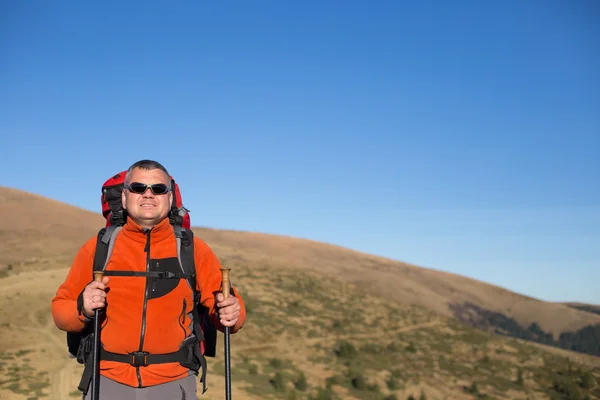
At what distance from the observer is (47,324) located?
19969 mm

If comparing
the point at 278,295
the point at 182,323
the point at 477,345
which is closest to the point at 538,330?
the point at 477,345

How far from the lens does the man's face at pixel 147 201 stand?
4012 mm

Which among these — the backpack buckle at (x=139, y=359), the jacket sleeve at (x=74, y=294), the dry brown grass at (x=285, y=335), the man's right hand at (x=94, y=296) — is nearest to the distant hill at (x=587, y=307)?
the dry brown grass at (x=285, y=335)

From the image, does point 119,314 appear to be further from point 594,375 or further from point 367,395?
point 594,375

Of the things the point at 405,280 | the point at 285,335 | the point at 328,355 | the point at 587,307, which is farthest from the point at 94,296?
the point at 587,307

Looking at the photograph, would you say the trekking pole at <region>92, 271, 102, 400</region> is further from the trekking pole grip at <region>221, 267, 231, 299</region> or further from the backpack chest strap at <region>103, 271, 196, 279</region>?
the trekking pole grip at <region>221, 267, 231, 299</region>

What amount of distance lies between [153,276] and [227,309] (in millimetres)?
544

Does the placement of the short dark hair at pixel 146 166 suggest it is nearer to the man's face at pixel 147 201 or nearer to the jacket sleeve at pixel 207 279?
the man's face at pixel 147 201

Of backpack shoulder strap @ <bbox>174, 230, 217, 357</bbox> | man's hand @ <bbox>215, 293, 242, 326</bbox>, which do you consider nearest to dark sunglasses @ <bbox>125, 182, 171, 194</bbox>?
backpack shoulder strap @ <bbox>174, 230, 217, 357</bbox>

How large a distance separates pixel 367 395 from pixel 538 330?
178 ft

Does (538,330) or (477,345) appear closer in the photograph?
(477,345)

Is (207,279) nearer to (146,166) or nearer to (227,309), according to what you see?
(227,309)

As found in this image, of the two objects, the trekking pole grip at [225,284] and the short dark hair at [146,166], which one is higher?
the short dark hair at [146,166]

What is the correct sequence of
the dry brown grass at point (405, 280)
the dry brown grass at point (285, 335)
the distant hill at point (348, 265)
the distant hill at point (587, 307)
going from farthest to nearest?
1. the distant hill at point (587, 307)
2. the dry brown grass at point (405, 280)
3. the distant hill at point (348, 265)
4. the dry brown grass at point (285, 335)
